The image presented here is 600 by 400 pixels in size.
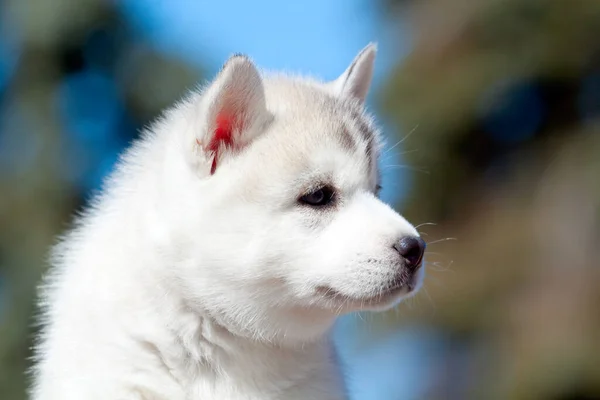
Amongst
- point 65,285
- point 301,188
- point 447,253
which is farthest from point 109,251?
point 447,253

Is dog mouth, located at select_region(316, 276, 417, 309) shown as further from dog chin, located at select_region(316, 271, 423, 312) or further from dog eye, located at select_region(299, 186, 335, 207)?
dog eye, located at select_region(299, 186, 335, 207)

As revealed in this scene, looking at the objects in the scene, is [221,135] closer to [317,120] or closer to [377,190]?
[317,120]

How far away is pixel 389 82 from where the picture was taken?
14.8m

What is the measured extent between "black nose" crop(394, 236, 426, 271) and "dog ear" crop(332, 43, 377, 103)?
1.11 meters

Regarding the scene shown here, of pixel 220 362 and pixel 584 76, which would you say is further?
pixel 584 76

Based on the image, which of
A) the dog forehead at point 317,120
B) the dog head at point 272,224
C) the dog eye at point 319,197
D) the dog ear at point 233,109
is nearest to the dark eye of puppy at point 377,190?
the dog forehead at point 317,120

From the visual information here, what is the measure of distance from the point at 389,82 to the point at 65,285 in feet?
37.4

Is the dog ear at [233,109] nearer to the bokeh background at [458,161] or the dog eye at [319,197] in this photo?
the dog eye at [319,197]

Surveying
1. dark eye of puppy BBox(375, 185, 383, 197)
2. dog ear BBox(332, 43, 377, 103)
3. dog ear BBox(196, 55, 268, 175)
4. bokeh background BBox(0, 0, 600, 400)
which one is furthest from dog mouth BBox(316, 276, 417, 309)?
bokeh background BBox(0, 0, 600, 400)

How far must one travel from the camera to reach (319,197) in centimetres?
381

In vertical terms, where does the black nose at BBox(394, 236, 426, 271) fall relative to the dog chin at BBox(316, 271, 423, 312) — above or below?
above

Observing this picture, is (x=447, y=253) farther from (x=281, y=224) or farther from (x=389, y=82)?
(x=281, y=224)

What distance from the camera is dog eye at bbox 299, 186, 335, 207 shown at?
3777mm

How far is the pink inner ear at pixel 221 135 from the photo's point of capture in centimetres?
385
